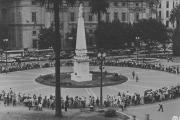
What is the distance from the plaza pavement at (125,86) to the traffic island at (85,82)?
3.22ft

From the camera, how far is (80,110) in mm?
36594

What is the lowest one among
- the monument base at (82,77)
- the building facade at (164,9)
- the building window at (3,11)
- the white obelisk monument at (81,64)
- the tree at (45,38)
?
the monument base at (82,77)

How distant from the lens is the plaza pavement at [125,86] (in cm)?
3662

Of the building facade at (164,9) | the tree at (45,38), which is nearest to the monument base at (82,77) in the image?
the tree at (45,38)

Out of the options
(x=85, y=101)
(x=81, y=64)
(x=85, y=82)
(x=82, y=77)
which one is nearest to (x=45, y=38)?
(x=81, y=64)

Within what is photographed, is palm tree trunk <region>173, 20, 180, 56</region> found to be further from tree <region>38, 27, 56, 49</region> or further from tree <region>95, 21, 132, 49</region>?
tree <region>38, 27, 56, 49</region>

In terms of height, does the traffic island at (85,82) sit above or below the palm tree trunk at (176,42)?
below

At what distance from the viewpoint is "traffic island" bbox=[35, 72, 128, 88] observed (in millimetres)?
49906

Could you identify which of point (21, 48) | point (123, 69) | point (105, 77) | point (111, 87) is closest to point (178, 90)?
point (111, 87)

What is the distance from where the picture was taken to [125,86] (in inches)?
1969

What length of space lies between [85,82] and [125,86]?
539 centimetres

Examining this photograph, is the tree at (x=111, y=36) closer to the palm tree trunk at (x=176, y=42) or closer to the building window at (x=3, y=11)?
the palm tree trunk at (x=176, y=42)

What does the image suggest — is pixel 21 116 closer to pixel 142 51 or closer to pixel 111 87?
pixel 111 87

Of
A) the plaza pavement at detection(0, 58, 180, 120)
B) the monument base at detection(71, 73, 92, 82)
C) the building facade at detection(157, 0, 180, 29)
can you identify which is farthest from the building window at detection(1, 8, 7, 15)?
the building facade at detection(157, 0, 180, 29)
